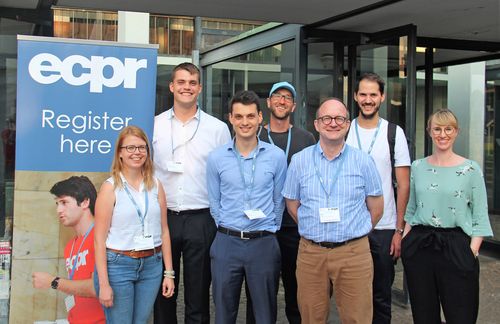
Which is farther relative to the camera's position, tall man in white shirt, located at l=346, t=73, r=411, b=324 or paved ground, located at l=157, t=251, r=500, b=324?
paved ground, located at l=157, t=251, r=500, b=324

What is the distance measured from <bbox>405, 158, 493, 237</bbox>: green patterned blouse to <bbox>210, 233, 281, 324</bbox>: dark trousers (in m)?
0.95

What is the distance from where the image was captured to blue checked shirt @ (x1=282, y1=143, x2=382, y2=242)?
10.3 feet

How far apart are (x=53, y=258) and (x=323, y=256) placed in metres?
1.73

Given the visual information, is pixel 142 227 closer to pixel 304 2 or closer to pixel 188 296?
pixel 188 296

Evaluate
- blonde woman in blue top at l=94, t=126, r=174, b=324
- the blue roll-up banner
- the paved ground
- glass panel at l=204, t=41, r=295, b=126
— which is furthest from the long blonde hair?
glass panel at l=204, t=41, r=295, b=126

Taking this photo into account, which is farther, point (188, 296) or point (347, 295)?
point (188, 296)

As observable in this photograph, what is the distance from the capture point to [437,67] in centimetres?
852

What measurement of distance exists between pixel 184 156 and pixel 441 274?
1.73 metres

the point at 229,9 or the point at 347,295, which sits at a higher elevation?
the point at 229,9

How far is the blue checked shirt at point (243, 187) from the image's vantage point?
10.7ft

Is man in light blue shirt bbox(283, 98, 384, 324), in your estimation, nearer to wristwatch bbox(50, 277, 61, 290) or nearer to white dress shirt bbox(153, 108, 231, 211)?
white dress shirt bbox(153, 108, 231, 211)

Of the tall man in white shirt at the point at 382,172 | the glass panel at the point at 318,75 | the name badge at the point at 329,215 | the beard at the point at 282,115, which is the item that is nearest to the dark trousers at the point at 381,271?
the tall man in white shirt at the point at 382,172

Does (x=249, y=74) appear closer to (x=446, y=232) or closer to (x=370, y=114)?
(x=370, y=114)

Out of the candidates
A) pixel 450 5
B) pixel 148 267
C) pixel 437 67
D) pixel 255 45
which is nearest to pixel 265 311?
pixel 148 267
